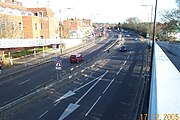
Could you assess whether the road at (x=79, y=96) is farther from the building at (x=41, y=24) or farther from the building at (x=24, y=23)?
the building at (x=41, y=24)

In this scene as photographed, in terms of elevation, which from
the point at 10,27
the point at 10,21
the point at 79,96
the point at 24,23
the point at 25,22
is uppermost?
the point at 25,22

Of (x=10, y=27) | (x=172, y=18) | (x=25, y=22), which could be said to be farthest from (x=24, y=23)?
(x=172, y=18)

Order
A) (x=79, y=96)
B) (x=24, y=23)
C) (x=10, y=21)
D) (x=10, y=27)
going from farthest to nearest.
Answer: (x=24, y=23) → (x=10, y=21) → (x=10, y=27) → (x=79, y=96)

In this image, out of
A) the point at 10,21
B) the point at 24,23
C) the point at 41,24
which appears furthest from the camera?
the point at 41,24

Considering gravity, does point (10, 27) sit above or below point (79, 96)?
above

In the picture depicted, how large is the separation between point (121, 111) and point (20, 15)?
44.1 meters

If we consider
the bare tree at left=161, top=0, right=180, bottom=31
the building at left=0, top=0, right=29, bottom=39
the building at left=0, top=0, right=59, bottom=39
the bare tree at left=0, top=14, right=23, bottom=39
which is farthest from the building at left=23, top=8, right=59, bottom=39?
the bare tree at left=161, top=0, right=180, bottom=31

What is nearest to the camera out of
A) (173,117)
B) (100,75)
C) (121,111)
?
(173,117)

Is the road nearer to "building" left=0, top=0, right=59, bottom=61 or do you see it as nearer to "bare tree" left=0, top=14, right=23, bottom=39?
"building" left=0, top=0, right=59, bottom=61

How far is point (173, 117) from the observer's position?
368cm

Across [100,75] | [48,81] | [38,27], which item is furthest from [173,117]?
[38,27]

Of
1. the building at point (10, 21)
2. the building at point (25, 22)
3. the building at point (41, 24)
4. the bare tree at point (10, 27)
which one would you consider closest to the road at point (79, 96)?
the bare tree at point (10, 27)

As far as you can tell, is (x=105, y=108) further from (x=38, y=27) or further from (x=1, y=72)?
(x=38, y=27)

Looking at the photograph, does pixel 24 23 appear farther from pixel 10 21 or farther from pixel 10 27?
pixel 10 27
